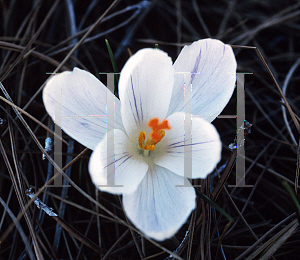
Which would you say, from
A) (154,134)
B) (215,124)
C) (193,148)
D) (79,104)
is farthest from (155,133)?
(215,124)

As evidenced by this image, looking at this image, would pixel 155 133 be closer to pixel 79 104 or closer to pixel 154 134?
pixel 154 134

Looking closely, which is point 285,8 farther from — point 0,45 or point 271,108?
point 0,45

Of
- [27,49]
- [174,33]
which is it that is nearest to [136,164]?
[27,49]

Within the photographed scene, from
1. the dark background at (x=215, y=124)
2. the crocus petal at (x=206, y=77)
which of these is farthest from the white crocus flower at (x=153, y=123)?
the dark background at (x=215, y=124)

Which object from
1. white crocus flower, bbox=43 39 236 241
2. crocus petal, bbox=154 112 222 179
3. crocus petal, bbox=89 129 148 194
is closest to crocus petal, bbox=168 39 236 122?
white crocus flower, bbox=43 39 236 241

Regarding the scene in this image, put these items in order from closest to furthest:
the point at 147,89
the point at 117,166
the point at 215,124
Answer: the point at 117,166, the point at 147,89, the point at 215,124

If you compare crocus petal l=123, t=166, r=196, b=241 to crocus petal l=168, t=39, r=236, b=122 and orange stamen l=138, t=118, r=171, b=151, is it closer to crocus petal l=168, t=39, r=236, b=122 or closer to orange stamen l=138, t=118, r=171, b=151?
orange stamen l=138, t=118, r=171, b=151
